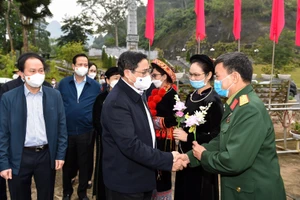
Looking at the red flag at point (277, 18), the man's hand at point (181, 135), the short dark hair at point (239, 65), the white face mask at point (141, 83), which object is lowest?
the man's hand at point (181, 135)

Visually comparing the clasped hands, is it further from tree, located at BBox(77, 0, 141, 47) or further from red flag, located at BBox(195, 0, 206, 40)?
tree, located at BBox(77, 0, 141, 47)

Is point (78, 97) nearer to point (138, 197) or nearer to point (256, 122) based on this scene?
point (138, 197)

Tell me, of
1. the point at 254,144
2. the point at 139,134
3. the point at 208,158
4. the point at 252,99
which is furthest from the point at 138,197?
the point at 252,99

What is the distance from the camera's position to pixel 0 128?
250cm

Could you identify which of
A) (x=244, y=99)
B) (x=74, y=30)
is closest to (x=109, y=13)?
(x=74, y=30)

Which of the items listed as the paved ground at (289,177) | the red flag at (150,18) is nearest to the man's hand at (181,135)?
the paved ground at (289,177)

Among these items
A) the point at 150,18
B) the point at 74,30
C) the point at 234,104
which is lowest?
the point at 234,104

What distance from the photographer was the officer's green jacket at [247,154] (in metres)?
1.63

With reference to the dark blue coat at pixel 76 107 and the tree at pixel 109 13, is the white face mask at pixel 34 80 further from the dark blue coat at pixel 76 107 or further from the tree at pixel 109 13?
the tree at pixel 109 13

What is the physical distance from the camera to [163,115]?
312 centimetres

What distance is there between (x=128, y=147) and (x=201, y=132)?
3.44ft

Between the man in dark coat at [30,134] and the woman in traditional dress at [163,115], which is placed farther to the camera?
the woman in traditional dress at [163,115]

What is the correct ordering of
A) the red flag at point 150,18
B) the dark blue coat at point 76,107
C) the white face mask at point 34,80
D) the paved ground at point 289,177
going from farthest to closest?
the red flag at point 150,18 → the paved ground at point 289,177 → the dark blue coat at point 76,107 → the white face mask at point 34,80

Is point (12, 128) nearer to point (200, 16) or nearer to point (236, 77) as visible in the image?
point (236, 77)
